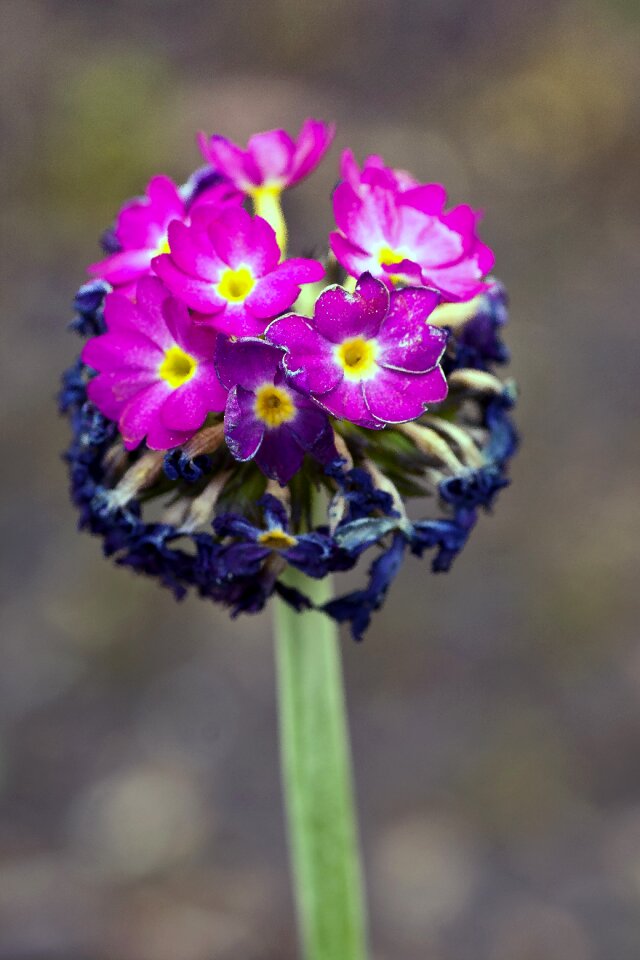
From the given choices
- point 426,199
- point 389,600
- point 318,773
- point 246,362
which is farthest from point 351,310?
point 389,600

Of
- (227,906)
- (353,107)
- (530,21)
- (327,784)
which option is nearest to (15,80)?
(353,107)

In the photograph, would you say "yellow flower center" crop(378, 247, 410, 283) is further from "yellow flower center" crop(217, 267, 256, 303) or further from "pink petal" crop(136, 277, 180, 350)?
"pink petal" crop(136, 277, 180, 350)

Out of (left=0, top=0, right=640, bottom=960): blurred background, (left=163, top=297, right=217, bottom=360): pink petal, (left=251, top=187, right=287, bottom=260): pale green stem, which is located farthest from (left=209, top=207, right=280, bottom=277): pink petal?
(left=0, top=0, right=640, bottom=960): blurred background

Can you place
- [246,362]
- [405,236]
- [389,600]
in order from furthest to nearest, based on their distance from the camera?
1. [389,600]
2. [405,236]
3. [246,362]

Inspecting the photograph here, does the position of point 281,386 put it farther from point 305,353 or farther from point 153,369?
point 153,369

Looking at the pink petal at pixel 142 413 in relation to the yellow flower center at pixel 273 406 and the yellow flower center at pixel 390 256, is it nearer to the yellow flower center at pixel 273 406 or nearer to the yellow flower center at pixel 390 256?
the yellow flower center at pixel 273 406

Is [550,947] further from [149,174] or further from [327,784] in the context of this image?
[149,174]

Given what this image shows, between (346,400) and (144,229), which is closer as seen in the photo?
(346,400)
